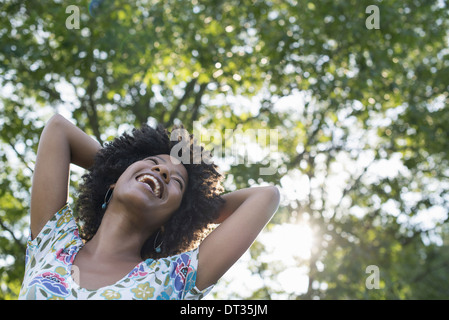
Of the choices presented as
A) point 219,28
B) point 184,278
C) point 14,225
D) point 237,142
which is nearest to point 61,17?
point 219,28

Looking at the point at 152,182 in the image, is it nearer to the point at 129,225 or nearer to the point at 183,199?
the point at 129,225

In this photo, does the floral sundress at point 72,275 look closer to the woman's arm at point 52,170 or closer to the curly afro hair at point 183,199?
the woman's arm at point 52,170

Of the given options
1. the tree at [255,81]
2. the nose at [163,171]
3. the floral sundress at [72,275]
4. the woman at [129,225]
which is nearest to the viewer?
the floral sundress at [72,275]

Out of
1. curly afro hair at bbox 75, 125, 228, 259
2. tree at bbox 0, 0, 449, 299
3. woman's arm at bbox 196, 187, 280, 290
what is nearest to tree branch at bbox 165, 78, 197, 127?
tree at bbox 0, 0, 449, 299

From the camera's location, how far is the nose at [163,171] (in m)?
2.17

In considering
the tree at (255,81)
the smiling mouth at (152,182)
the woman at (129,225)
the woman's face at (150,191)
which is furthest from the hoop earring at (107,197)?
the tree at (255,81)

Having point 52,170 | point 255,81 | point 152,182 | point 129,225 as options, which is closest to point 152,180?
point 152,182

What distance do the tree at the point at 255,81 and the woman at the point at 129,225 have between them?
3.48m

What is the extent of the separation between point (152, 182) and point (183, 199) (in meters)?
0.31

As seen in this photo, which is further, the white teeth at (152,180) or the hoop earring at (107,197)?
the hoop earring at (107,197)

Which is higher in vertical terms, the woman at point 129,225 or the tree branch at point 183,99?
the tree branch at point 183,99

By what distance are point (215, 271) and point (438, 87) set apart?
6651 mm

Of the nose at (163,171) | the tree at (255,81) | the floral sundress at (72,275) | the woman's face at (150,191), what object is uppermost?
the tree at (255,81)
